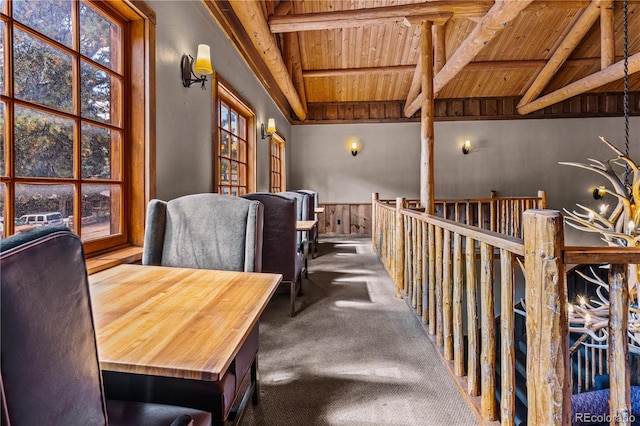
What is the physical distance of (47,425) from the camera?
433 millimetres

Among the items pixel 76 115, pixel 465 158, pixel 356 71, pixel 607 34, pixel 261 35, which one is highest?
pixel 356 71

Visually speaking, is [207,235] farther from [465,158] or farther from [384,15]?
[465,158]

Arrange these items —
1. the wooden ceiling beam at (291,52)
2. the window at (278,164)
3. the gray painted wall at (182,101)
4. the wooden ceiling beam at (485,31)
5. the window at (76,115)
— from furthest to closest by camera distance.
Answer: the window at (278,164) < the wooden ceiling beam at (291,52) < the wooden ceiling beam at (485,31) < the gray painted wall at (182,101) < the window at (76,115)

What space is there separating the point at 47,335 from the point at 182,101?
2290 mm

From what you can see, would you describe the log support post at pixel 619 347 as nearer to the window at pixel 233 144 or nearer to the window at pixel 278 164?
the window at pixel 233 144

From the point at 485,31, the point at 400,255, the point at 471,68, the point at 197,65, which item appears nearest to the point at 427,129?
the point at 485,31

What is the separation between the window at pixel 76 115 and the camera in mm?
1253

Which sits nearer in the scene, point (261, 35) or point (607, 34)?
point (261, 35)

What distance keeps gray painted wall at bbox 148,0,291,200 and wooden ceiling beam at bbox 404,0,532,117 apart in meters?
2.92

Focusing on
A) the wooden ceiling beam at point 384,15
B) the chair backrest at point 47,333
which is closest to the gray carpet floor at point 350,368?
the chair backrest at point 47,333

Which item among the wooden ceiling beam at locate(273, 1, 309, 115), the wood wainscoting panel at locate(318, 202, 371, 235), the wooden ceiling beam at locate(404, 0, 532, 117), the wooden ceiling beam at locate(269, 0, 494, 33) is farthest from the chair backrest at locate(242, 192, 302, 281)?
Answer: the wood wainscoting panel at locate(318, 202, 371, 235)

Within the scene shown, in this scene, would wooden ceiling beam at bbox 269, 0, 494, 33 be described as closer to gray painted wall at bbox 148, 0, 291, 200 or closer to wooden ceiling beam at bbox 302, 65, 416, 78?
gray painted wall at bbox 148, 0, 291, 200

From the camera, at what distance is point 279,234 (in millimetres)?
2523

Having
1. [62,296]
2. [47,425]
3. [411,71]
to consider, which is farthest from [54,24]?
[411,71]
